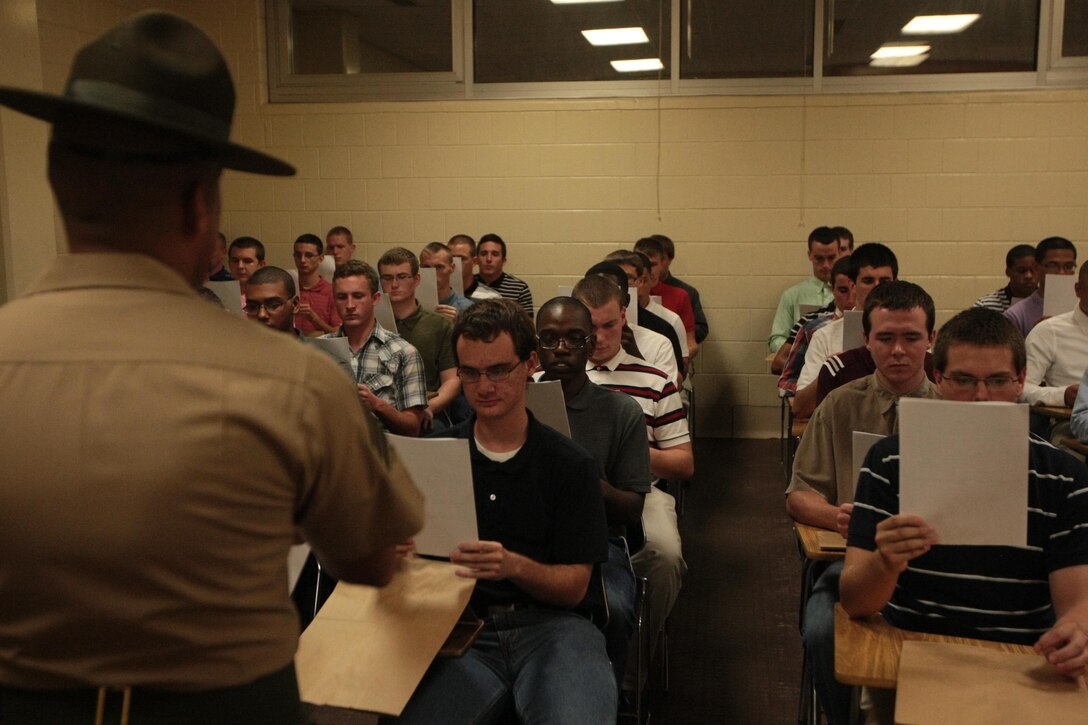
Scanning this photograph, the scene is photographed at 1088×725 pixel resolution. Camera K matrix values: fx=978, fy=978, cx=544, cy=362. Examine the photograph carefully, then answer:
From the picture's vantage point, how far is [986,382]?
2059mm

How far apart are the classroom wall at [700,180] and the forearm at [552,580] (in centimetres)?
516

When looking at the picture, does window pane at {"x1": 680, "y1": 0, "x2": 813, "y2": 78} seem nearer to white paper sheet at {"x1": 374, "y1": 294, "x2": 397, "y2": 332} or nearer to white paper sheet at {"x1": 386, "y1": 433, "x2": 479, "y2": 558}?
white paper sheet at {"x1": 374, "y1": 294, "x2": 397, "y2": 332}

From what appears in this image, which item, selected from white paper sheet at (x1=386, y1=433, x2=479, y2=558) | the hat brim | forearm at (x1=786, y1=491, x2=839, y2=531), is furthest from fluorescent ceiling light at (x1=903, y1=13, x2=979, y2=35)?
the hat brim

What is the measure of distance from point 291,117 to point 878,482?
6314 mm

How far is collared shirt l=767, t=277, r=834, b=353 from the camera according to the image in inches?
257

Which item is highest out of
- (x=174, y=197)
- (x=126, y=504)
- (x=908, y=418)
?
(x=174, y=197)

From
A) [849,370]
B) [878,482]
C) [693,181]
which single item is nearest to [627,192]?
[693,181]

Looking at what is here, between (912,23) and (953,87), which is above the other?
(912,23)

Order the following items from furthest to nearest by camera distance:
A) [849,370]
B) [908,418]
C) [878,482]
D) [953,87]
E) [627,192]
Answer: [627,192] < [953,87] < [849,370] < [878,482] < [908,418]

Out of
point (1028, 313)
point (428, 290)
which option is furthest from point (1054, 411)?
point (428, 290)

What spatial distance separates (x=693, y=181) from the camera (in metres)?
6.98

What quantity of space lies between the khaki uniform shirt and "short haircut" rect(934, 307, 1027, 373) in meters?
1.57

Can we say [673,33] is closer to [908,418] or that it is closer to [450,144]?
[450,144]

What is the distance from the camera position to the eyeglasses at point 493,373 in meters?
2.27
